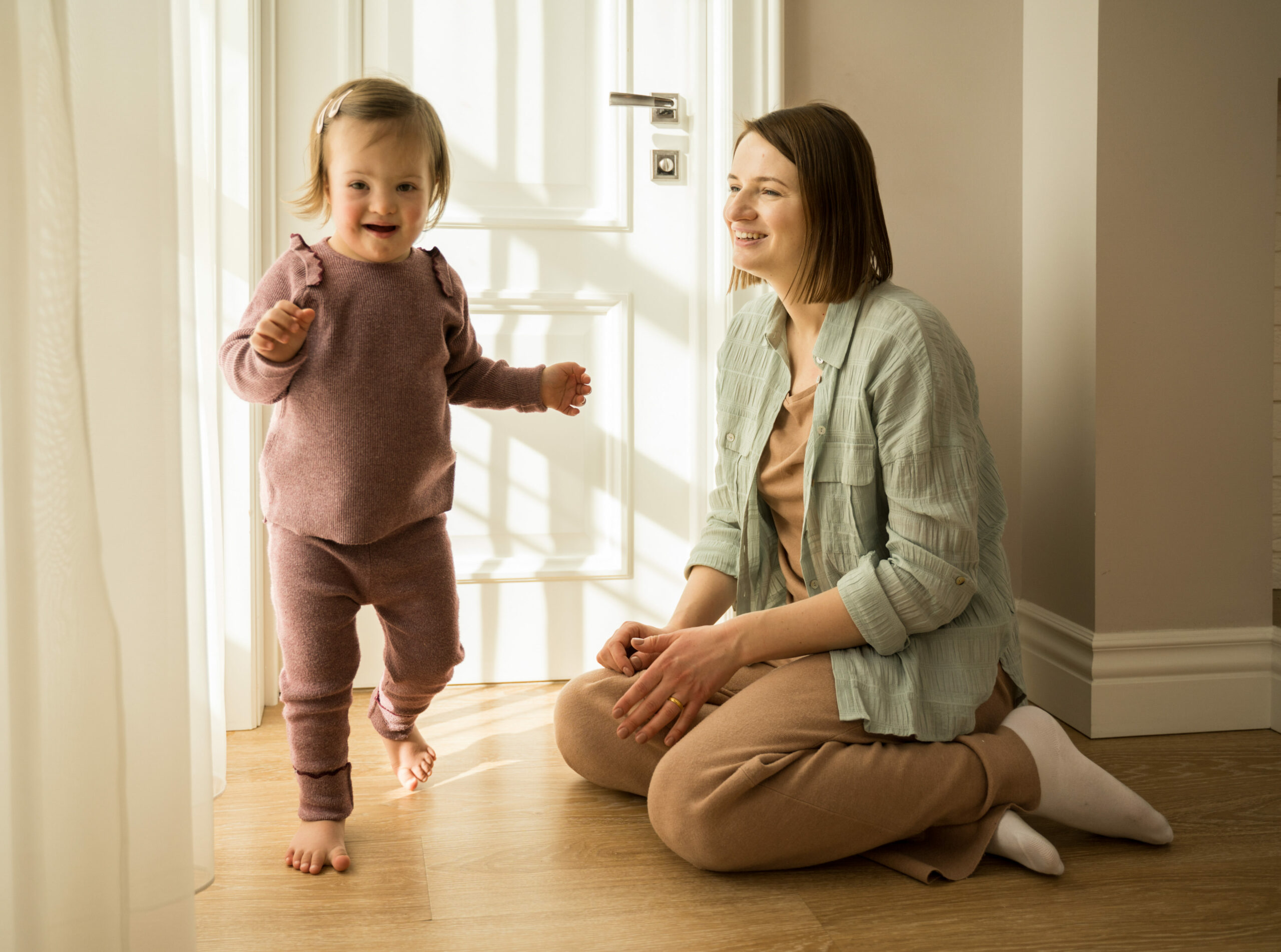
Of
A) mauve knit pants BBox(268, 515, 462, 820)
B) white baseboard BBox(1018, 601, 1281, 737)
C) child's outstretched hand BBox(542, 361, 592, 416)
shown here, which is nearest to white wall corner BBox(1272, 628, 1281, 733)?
white baseboard BBox(1018, 601, 1281, 737)

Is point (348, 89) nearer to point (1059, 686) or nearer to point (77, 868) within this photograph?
point (77, 868)

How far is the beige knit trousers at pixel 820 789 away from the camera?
1.15m

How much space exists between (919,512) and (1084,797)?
1.28 ft

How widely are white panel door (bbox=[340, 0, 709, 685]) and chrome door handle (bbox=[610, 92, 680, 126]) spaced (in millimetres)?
16

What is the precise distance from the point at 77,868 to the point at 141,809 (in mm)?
80

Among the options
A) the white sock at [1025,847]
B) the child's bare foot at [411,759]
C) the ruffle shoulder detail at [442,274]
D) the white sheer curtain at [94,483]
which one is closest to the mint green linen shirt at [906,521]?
the white sock at [1025,847]

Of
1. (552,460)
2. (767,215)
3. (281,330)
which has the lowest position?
(552,460)

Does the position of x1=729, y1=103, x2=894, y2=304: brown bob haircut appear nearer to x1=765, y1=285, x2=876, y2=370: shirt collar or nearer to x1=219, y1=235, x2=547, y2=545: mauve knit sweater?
x1=765, y1=285, x2=876, y2=370: shirt collar

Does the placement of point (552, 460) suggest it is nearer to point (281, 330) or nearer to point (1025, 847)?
point (281, 330)

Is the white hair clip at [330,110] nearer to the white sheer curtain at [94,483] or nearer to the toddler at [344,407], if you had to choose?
the toddler at [344,407]

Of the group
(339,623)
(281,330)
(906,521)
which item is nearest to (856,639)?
(906,521)

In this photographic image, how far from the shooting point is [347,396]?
1.27 metres

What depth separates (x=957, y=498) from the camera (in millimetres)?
1212

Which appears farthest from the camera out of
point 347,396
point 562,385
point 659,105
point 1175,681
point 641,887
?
A: point 659,105
